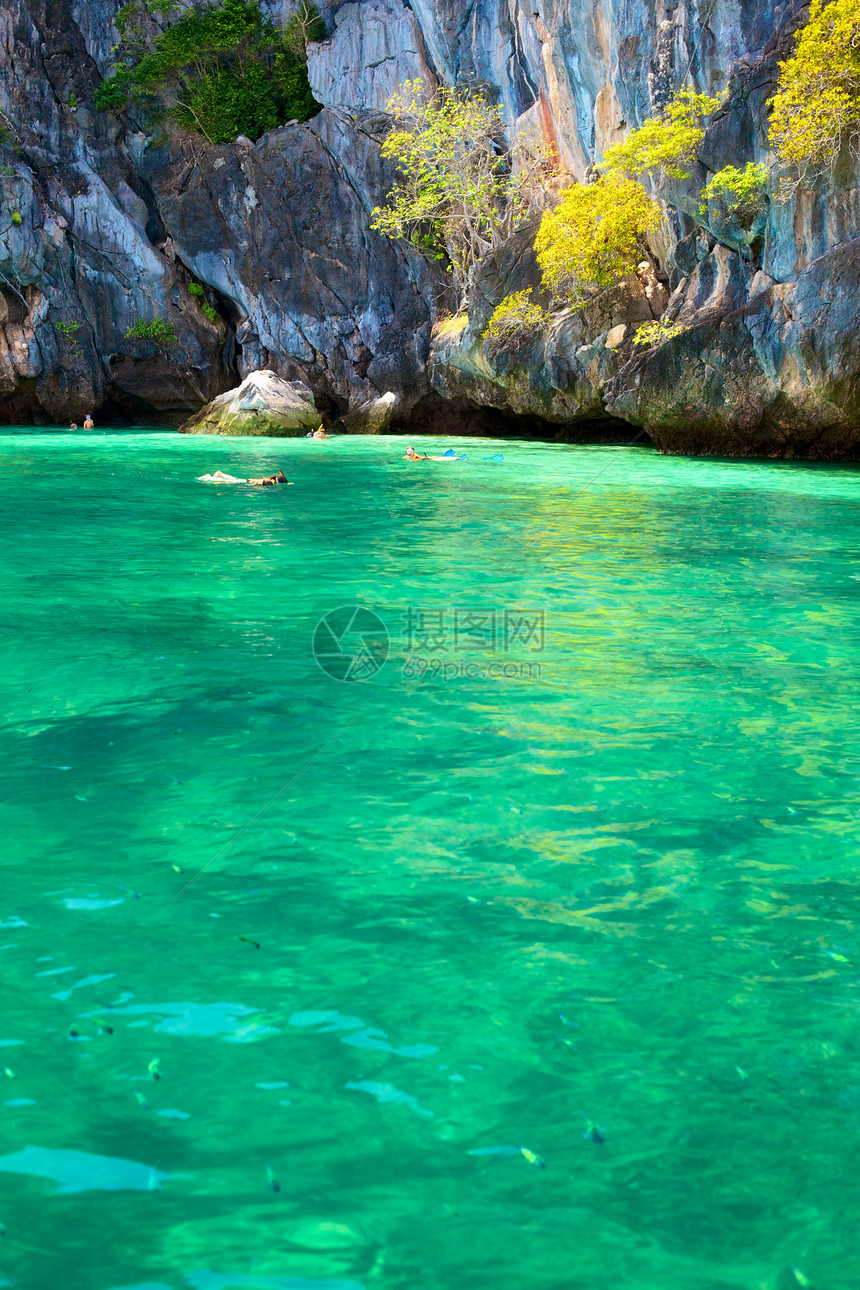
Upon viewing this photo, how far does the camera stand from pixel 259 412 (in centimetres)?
3266

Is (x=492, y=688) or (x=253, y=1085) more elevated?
(x=492, y=688)

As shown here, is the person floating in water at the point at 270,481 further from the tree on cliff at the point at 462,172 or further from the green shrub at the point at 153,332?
the green shrub at the point at 153,332

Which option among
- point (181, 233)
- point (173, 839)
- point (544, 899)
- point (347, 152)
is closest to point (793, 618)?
point (544, 899)

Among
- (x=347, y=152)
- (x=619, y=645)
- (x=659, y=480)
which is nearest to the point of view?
(x=619, y=645)

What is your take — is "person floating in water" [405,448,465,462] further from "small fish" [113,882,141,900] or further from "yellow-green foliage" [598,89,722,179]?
"small fish" [113,882,141,900]

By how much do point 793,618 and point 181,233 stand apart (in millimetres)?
37276

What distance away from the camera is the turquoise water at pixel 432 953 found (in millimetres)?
2365

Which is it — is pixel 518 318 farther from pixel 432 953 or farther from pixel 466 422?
pixel 432 953

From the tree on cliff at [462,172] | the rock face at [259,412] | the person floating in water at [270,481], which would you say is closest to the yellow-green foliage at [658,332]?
the tree on cliff at [462,172]

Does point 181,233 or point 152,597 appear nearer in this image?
point 152,597

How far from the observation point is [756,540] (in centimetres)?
1188

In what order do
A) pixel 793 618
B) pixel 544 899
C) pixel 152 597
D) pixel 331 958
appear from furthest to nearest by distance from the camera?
1. pixel 152 597
2. pixel 793 618
3. pixel 544 899
4. pixel 331 958

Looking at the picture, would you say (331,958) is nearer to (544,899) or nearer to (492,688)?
(544,899)

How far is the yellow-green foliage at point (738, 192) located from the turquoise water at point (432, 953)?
15355 mm
